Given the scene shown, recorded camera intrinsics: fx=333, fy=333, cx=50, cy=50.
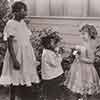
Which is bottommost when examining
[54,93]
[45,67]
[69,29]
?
[54,93]

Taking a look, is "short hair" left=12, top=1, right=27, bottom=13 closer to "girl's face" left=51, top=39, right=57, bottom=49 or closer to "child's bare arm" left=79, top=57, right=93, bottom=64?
"girl's face" left=51, top=39, right=57, bottom=49

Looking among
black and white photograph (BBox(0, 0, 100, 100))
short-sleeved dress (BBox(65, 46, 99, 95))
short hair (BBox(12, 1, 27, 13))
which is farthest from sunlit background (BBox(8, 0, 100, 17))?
short hair (BBox(12, 1, 27, 13))

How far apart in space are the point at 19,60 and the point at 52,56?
0.41 m

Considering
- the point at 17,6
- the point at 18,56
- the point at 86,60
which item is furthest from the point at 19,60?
the point at 86,60

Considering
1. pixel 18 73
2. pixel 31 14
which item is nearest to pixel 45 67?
pixel 18 73

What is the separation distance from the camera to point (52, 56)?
134 inches

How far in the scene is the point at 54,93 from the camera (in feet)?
11.7

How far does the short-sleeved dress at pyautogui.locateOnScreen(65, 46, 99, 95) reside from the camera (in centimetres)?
341

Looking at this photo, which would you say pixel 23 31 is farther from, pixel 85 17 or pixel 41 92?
pixel 85 17

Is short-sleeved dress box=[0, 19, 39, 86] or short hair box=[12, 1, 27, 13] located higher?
short hair box=[12, 1, 27, 13]

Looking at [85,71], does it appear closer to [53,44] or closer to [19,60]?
[53,44]

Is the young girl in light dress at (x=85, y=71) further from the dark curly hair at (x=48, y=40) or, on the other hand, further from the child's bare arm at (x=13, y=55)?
the child's bare arm at (x=13, y=55)

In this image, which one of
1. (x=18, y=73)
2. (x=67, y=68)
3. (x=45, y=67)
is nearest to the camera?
(x=18, y=73)

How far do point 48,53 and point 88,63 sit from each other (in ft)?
1.41
